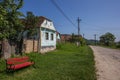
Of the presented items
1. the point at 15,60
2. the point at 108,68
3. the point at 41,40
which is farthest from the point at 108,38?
the point at 15,60

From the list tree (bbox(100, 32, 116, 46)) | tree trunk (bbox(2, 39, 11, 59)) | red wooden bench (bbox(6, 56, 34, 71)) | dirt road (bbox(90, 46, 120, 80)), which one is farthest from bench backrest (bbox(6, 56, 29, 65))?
tree (bbox(100, 32, 116, 46))

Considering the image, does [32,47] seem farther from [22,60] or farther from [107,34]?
[107,34]

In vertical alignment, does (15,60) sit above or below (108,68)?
above

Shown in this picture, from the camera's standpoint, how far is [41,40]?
74.1ft

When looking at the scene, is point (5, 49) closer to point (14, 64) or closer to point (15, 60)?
point (15, 60)

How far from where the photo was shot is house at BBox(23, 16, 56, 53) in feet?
61.8

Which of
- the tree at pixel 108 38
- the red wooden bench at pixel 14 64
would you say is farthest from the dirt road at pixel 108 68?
the tree at pixel 108 38

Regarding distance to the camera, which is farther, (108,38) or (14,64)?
Result: (108,38)

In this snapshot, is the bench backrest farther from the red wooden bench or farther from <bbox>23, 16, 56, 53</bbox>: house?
<bbox>23, 16, 56, 53</bbox>: house

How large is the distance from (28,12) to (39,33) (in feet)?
13.8

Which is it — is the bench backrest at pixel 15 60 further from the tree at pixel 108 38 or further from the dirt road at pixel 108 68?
the tree at pixel 108 38

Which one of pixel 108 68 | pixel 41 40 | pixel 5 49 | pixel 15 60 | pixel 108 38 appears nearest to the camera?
pixel 15 60

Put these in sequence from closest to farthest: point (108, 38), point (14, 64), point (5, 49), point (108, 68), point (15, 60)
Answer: point (14, 64), point (15, 60), point (108, 68), point (5, 49), point (108, 38)

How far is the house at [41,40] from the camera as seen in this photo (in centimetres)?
1884
